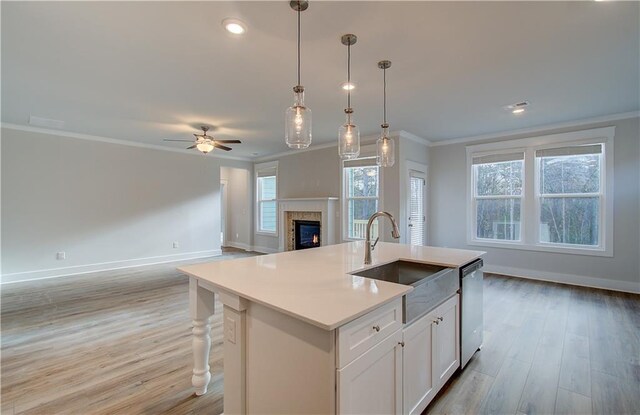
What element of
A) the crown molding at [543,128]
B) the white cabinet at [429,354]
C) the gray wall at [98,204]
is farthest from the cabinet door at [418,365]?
the gray wall at [98,204]

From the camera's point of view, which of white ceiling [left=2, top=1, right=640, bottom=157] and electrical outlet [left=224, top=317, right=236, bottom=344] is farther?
white ceiling [left=2, top=1, right=640, bottom=157]

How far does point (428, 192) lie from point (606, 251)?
287 cm

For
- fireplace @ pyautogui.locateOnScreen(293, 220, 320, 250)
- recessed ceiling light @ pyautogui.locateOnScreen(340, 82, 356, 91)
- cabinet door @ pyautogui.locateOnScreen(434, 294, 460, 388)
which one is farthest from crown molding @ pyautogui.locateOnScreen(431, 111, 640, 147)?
cabinet door @ pyautogui.locateOnScreen(434, 294, 460, 388)

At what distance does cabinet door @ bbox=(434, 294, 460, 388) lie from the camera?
1969 mm

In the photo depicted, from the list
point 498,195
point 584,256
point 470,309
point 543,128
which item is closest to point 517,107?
point 543,128

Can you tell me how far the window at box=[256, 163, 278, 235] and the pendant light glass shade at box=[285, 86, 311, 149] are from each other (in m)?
5.65

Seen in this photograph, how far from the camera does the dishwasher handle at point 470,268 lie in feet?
7.52

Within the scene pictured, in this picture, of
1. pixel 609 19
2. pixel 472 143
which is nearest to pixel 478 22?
pixel 609 19

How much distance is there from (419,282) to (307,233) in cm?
544

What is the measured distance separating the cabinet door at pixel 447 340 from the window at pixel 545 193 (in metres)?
3.91

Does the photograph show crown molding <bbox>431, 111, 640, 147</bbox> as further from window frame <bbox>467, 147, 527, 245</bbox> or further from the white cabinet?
the white cabinet

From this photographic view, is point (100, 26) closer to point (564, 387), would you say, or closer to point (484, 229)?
point (564, 387)

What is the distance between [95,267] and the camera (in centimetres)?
581

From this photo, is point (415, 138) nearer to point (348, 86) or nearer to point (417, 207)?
point (417, 207)
